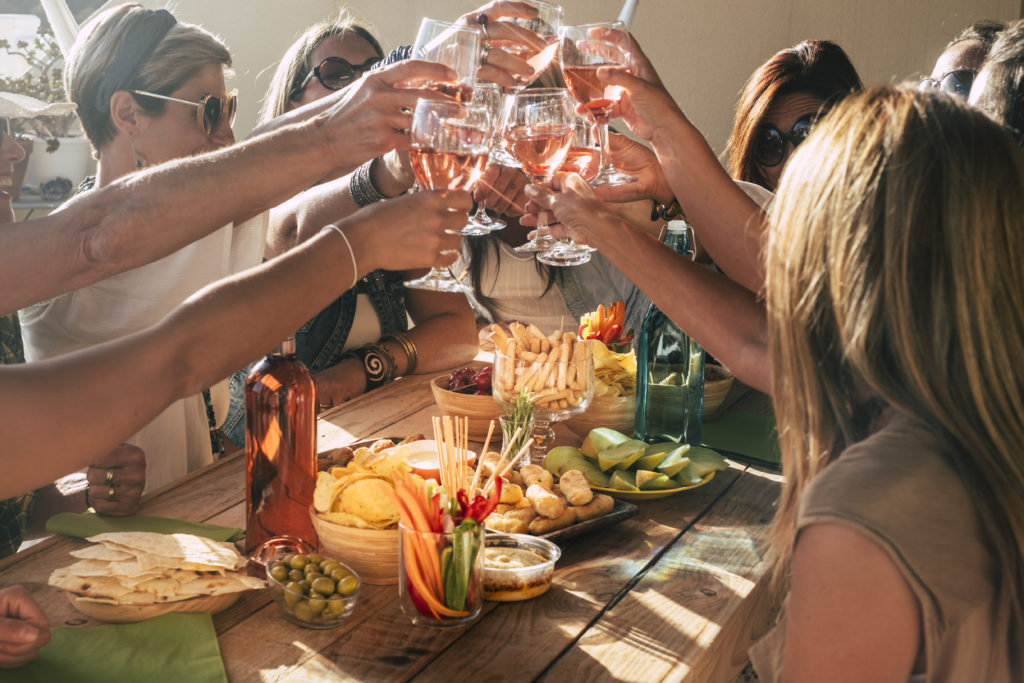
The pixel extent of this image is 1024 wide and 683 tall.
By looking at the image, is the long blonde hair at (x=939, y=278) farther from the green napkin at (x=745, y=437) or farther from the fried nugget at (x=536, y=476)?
the green napkin at (x=745, y=437)

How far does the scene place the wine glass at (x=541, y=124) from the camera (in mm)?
1469

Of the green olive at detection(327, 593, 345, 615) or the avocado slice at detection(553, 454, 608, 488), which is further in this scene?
the avocado slice at detection(553, 454, 608, 488)

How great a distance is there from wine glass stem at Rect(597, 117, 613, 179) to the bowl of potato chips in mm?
715

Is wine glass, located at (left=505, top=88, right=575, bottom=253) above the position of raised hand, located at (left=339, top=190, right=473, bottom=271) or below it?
above

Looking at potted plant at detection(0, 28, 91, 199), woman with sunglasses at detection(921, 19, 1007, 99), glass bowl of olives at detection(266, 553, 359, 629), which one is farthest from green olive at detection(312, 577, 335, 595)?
potted plant at detection(0, 28, 91, 199)

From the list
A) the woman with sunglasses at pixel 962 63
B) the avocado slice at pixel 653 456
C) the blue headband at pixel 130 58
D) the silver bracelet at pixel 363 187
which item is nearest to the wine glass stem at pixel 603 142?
the avocado slice at pixel 653 456

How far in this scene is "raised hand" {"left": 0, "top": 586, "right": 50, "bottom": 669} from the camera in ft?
3.37

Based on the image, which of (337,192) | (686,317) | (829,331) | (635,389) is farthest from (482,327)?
(829,331)

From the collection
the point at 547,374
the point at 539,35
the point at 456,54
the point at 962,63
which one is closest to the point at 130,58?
the point at 539,35

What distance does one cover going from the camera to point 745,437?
1.96 m

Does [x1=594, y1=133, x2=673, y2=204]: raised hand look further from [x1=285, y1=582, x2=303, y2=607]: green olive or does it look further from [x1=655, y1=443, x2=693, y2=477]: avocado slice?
[x1=285, y1=582, x2=303, y2=607]: green olive

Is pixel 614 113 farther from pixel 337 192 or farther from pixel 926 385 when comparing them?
pixel 337 192

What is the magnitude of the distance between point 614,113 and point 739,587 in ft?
2.74

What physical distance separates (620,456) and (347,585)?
60 cm
